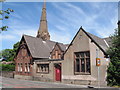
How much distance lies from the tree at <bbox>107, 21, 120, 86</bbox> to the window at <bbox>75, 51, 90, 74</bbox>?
128 inches

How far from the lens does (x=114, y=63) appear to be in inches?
751

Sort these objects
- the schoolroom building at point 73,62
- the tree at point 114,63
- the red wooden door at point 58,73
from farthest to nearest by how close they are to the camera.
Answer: the red wooden door at point 58,73, the schoolroom building at point 73,62, the tree at point 114,63

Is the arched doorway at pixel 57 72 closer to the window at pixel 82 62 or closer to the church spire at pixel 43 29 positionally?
the window at pixel 82 62

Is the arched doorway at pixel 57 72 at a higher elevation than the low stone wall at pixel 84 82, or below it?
higher

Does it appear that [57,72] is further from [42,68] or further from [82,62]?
[82,62]

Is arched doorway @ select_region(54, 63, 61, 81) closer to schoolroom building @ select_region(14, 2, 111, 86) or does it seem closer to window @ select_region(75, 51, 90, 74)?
schoolroom building @ select_region(14, 2, 111, 86)

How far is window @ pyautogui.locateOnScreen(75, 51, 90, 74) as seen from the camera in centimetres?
2153

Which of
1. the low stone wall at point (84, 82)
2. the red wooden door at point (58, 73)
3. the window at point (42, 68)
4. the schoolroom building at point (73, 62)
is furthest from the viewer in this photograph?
the window at point (42, 68)

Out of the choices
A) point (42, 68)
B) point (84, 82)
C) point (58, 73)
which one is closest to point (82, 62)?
point (84, 82)

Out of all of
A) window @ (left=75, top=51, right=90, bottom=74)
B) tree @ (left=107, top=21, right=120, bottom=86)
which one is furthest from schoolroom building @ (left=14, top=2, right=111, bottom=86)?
tree @ (left=107, top=21, right=120, bottom=86)

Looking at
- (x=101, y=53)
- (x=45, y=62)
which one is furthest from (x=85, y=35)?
(x=45, y=62)

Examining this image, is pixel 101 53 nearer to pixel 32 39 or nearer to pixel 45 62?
pixel 45 62

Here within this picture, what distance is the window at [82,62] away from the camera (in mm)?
21531

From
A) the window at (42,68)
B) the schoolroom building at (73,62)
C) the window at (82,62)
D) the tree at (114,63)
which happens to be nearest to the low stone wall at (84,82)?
the schoolroom building at (73,62)
